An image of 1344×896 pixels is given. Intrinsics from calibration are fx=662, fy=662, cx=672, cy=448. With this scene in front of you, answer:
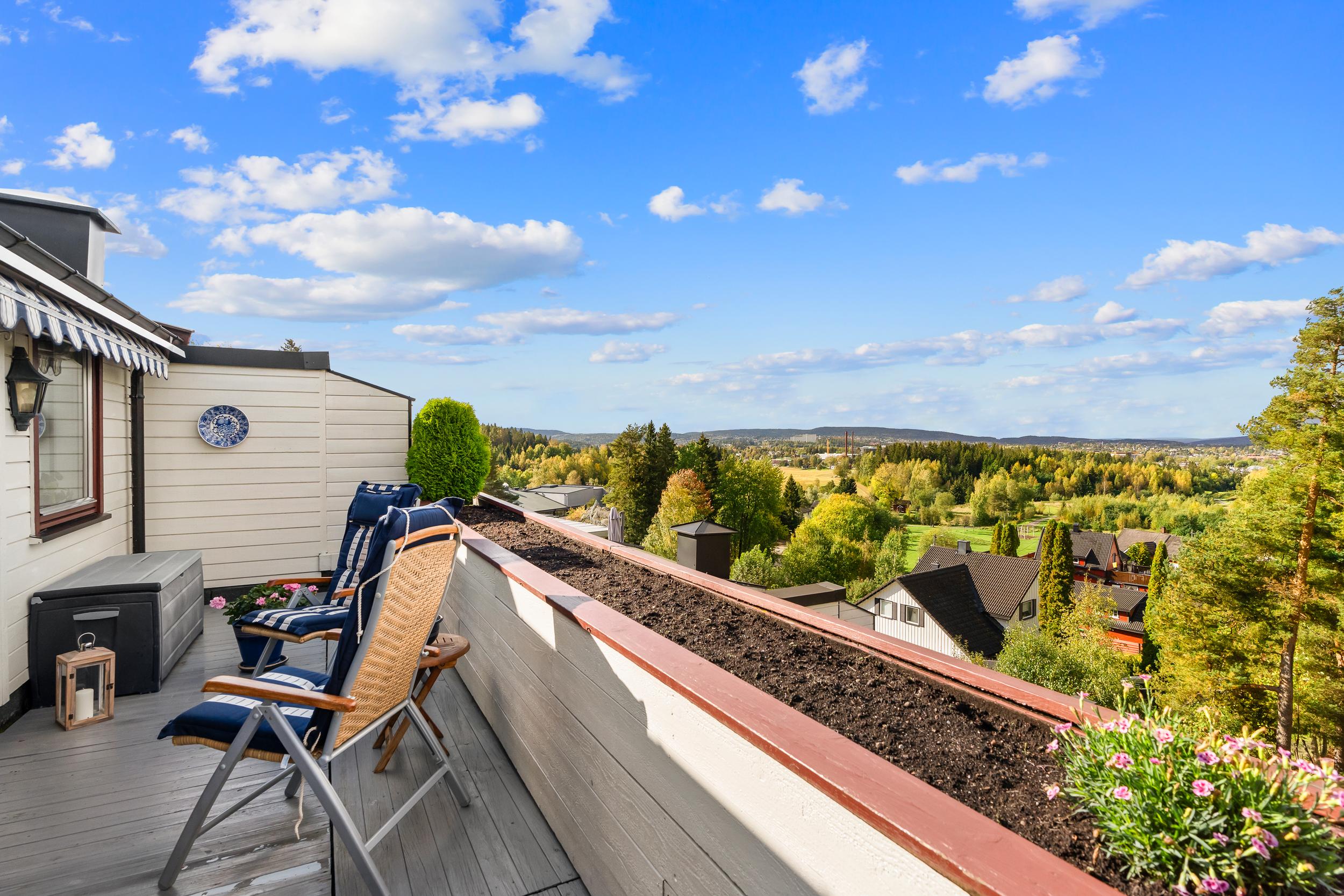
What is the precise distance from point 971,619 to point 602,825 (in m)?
31.5

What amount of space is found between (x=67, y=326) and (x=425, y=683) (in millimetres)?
2851

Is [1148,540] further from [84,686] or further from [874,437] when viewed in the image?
[84,686]

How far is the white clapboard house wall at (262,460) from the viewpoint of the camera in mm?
6102

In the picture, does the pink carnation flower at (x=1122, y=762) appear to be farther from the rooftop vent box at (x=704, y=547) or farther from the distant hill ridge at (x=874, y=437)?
the distant hill ridge at (x=874, y=437)

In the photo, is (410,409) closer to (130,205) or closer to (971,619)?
(130,205)

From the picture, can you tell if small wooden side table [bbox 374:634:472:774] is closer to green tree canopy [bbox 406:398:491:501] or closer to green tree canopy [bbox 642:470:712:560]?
green tree canopy [bbox 406:398:491:501]

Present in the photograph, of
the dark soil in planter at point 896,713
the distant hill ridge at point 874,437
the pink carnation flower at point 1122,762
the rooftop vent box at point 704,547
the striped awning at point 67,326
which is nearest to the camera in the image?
the pink carnation flower at point 1122,762

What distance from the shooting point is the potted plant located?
13.2ft

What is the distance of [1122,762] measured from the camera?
1058 mm

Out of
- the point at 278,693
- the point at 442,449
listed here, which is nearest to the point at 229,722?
the point at 278,693

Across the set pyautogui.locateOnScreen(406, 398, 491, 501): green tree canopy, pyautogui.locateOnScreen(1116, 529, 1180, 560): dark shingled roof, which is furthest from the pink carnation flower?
pyautogui.locateOnScreen(1116, 529, 1180, 560): dark shingled roof

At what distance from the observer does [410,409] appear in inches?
279

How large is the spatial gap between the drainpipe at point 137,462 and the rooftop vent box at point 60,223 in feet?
3.14

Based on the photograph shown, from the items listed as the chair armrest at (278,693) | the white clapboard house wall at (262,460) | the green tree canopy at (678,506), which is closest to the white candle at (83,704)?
the chair armrest at (278,693)
